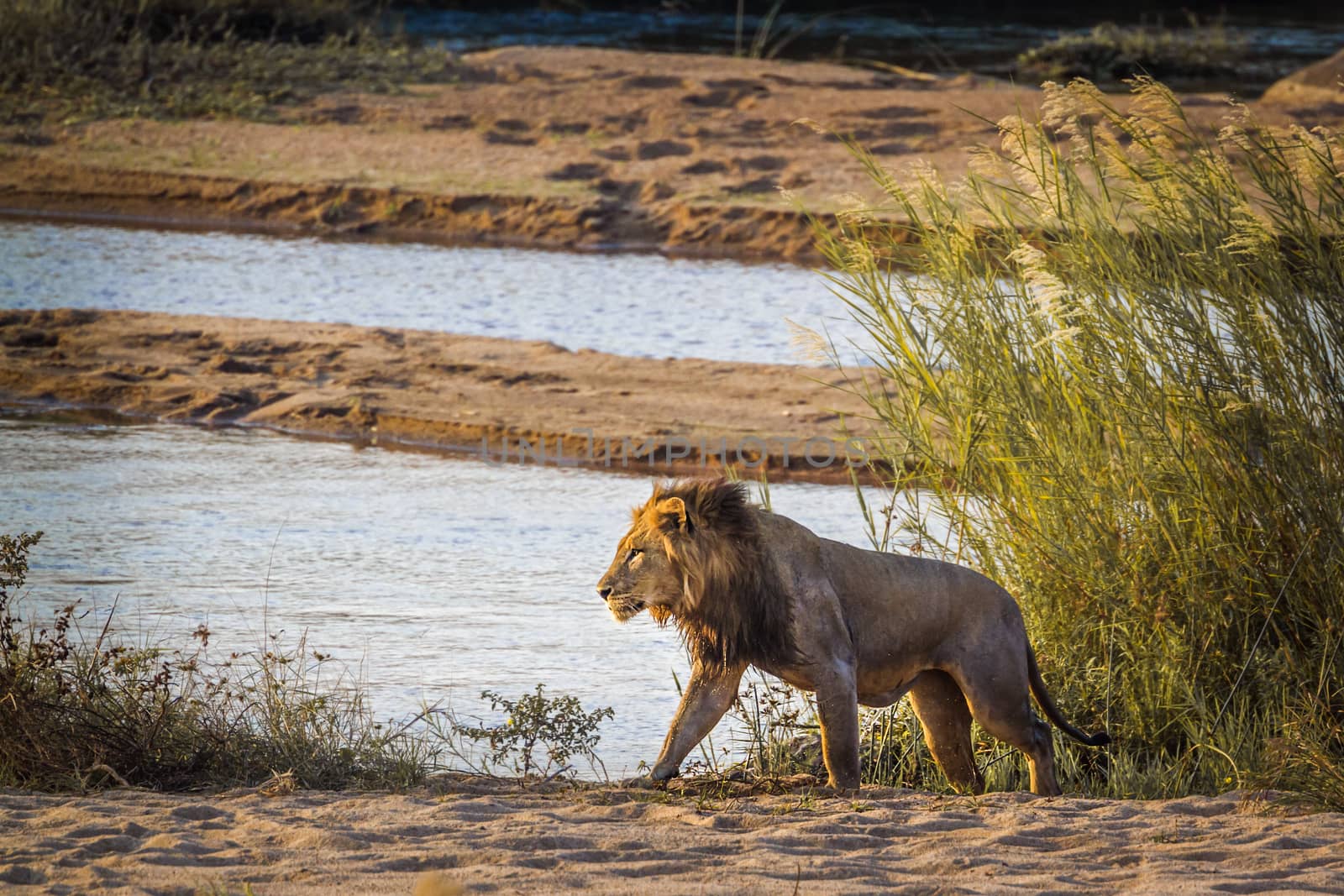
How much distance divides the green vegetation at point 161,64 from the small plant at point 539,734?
1354 cm

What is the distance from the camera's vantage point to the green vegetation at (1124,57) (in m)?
23.5

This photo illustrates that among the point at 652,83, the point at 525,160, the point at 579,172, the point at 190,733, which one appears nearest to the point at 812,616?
the point at 190,733

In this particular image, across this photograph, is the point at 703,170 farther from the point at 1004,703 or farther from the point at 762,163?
the point at 1004,703

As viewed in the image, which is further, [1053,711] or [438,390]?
[438,390]

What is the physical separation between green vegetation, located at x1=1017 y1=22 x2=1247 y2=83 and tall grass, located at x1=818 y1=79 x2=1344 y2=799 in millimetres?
17626

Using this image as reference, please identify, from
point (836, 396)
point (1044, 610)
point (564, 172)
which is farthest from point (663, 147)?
point (1044, 610)

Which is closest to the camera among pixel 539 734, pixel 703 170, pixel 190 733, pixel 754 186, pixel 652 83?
pixel 190 733

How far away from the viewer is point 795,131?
17.8 m

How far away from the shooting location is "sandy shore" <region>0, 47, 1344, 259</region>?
1625 centimetres

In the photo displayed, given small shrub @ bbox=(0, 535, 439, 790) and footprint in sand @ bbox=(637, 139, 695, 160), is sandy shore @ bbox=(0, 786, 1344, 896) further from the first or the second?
footprint in sand @ bbox=(637, 139, 695, 160)

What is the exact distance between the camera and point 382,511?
9.49m

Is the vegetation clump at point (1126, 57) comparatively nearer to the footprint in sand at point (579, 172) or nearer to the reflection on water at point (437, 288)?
the footprint in sand at point (579, 172)

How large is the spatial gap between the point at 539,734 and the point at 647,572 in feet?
2.79

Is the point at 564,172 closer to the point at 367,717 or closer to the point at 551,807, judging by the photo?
the point at 367,717
